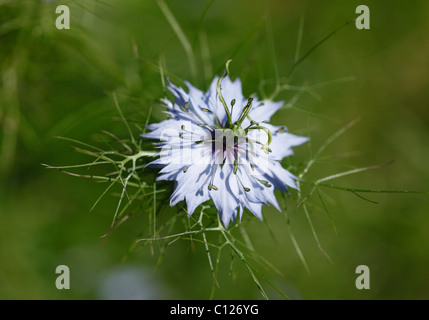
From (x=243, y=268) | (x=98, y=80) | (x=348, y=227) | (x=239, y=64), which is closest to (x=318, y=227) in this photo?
(x=348, y=227)

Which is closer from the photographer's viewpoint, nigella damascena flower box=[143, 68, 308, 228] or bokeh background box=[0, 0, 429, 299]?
nigella damascena flower box=[143, 68, 308, 228]

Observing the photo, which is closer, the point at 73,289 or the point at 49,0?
the point at 49,0

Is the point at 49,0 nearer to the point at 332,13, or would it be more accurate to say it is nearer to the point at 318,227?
the point at 332,13

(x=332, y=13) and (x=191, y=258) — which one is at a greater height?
(x=332, y=13)

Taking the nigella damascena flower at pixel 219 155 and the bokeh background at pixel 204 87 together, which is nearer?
the nigella damascena flower at pixel 219 155

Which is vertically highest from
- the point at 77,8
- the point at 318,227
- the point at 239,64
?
the point at 77,8
